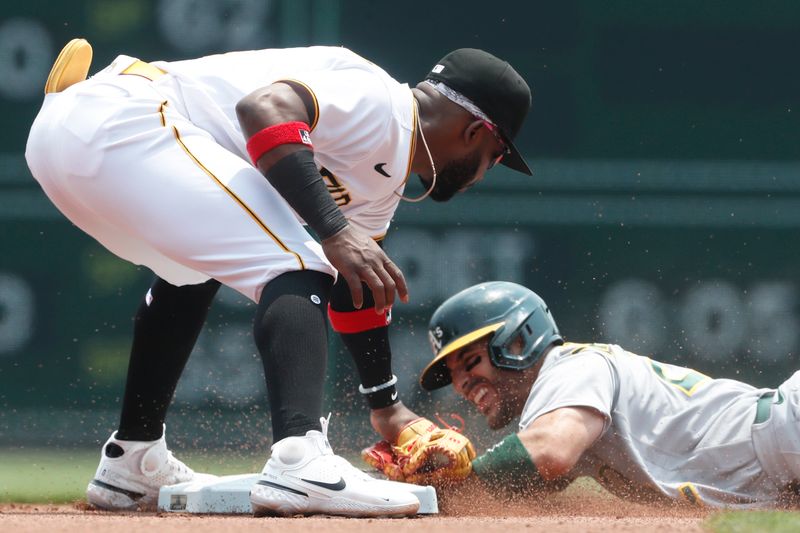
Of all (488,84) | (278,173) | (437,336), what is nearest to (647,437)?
(437,336)

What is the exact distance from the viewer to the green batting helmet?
11.8ft

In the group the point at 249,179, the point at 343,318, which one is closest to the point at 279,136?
the point at 249,179

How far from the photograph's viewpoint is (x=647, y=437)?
130 inches

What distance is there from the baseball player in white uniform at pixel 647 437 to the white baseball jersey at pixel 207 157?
724 millimetres

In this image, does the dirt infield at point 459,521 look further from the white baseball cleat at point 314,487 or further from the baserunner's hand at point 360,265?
the baserunner's hand at point 360,265

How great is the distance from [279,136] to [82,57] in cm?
72

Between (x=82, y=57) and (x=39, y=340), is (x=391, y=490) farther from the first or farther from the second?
(x=39, y=340)

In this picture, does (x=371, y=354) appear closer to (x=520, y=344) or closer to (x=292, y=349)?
(x=520, y=344)

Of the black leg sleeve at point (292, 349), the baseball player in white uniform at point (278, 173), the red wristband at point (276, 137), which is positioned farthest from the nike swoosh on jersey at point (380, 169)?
the black leg sleeve at point (292, 349)

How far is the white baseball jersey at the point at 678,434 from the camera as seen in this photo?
3.25 meters

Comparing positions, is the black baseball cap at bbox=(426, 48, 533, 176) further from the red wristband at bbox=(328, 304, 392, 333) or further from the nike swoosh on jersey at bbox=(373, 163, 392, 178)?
the red wristband at bbox=(328, 304, 392, 333)

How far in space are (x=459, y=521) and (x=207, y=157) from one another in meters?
0.98

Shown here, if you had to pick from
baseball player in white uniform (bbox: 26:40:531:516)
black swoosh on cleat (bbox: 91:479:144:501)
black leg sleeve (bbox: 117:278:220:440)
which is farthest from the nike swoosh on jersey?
black swoosh on cleat (bbox: 91:479:144:501)

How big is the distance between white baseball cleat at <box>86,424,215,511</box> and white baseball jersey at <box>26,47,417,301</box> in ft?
1.80
